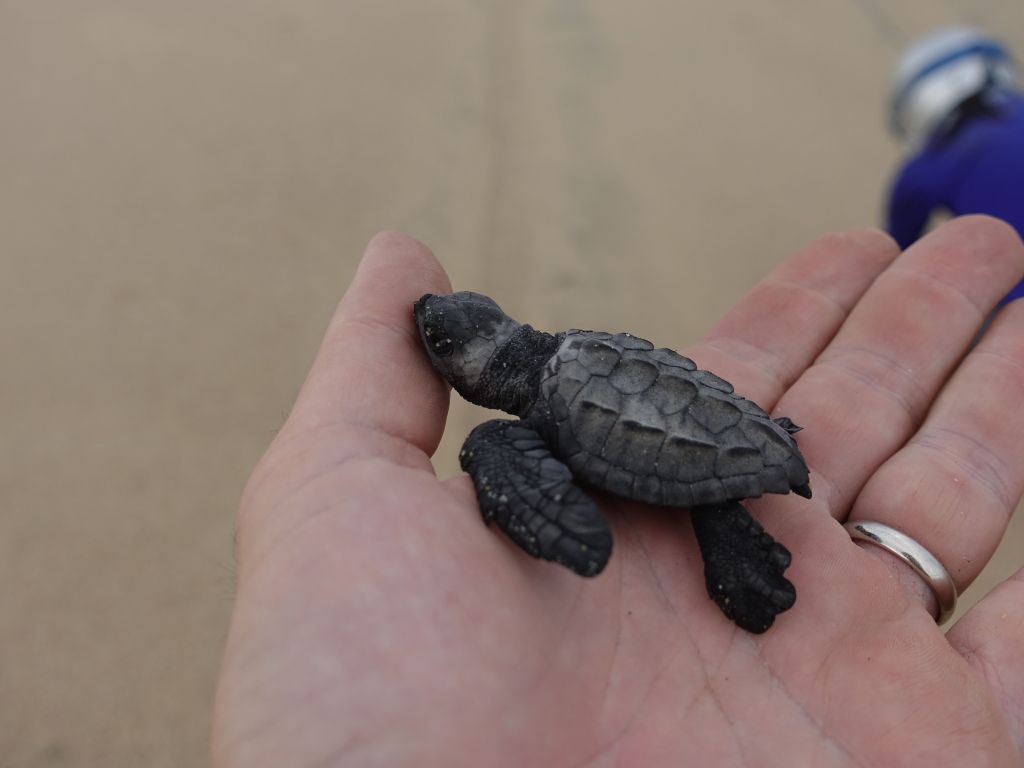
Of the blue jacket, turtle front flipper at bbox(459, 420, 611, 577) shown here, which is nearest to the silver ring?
turtle front flipper at bbox(459, 420, 611, 577)

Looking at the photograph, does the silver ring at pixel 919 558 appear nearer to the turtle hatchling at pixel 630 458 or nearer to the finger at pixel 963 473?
the finger at pixel 963 473

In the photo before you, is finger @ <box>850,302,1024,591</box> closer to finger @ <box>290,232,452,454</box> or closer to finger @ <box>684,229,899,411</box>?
finger @ <box>684,229,899,411</box>

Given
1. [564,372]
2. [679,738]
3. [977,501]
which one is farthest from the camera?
[977,501]

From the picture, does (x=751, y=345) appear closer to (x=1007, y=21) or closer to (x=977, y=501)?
(x=977, y=501)

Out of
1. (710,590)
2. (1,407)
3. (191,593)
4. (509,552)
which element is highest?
(509,552)

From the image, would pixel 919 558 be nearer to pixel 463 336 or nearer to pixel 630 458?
pixel 630 458

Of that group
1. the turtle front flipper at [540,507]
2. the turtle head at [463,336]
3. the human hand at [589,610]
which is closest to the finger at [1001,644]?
the human hand at [589,610]

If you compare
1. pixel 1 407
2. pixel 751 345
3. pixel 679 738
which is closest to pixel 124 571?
pixel 1 407
